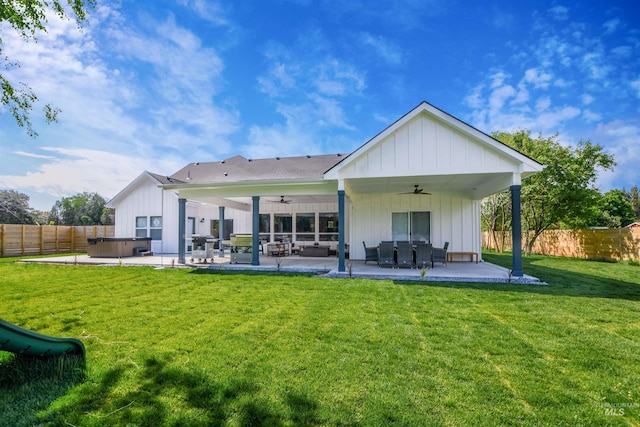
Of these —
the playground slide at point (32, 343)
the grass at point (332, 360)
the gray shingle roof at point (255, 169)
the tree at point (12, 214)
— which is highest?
the gray shingle roof at point (255, 169)

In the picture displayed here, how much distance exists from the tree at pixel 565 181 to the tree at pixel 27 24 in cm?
2103

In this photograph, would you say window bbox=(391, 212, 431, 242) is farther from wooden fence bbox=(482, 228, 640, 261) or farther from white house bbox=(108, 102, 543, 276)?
wooden fence bbox=(482, 228, 640, 261)

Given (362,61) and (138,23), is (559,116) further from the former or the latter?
(138,23)

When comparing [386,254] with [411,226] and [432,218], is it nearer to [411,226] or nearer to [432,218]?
[411,226]

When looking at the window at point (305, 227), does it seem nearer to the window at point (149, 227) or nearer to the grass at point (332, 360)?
the window at point (149, 227)

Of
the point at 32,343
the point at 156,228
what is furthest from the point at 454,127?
the point at 156,228

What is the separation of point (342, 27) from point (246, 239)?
981cm

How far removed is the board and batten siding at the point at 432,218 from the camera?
476 inches

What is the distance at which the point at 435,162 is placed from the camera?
846cm

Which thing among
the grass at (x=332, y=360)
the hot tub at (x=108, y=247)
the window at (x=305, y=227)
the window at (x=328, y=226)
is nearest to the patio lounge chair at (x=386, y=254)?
the grass at (x=332, y=360)

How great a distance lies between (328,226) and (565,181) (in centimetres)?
1395

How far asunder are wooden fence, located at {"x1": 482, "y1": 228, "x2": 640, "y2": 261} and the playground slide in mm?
19150

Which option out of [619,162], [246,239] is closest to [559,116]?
[619,162]

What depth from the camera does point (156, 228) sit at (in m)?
16.4
